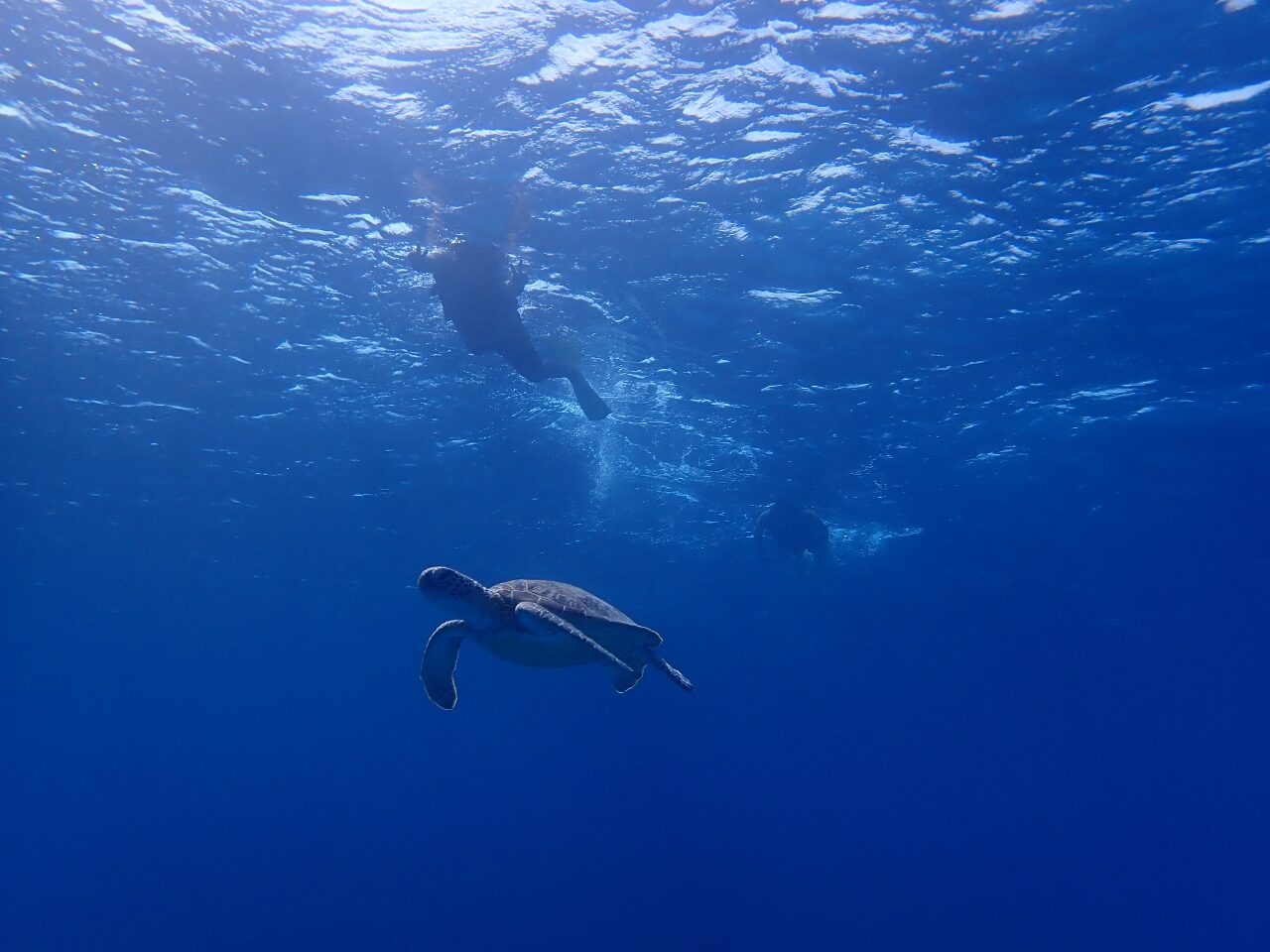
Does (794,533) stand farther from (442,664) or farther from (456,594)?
(456,594)

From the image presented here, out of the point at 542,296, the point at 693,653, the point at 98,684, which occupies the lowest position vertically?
the point at 98,684

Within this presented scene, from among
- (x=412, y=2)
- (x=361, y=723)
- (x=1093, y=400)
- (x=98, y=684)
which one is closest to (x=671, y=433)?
(x=1093, y=400)

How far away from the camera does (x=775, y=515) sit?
28562 mm

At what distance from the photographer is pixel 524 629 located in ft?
25.0

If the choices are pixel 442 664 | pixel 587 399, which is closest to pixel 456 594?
pixel 442 664

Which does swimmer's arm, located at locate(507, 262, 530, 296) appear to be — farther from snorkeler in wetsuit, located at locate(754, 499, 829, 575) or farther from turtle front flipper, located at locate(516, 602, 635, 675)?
snorkeler in wetsuit, located at locate(754, 499, 829, 575)

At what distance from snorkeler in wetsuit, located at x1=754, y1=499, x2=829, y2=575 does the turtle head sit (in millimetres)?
21077

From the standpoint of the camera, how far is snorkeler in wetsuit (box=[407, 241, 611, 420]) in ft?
47.4

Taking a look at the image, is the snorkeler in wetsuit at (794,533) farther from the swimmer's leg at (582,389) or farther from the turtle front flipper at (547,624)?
the turtle front flipper at (547,624)

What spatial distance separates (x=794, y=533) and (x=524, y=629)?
23.5 meters

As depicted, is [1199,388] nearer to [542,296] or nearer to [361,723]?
[542,296]

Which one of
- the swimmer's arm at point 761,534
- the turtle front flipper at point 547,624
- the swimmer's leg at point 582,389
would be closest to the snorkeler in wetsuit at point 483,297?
the swimmer's leg at point 582,389

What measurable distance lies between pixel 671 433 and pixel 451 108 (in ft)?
41.7

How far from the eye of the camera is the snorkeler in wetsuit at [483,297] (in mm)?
14445
